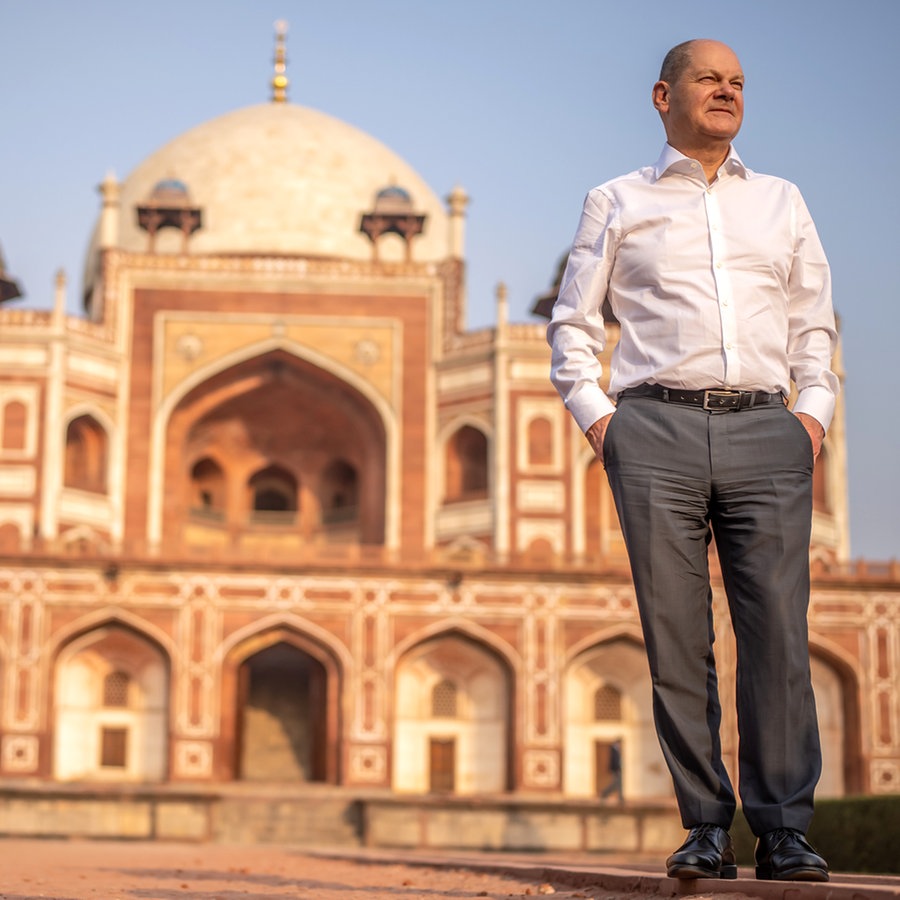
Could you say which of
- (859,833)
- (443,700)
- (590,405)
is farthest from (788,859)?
(443,700)

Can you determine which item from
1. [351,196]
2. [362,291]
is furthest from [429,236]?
[362,291]

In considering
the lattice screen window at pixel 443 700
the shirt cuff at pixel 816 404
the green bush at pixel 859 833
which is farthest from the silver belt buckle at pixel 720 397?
the lattice screen window at pixel 443 700

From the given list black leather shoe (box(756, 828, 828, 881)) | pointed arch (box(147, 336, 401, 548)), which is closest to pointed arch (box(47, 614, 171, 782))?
pointed arch (box(147, 336, 401, 548))

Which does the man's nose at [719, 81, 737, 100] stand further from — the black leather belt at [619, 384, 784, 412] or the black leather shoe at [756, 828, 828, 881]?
the black leather shoe at [756, 828, 828, 881]

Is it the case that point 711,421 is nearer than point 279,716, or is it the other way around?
point 711,421

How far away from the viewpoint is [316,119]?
41250 millimetres

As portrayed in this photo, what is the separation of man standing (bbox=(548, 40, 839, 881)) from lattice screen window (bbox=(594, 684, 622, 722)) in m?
24.8

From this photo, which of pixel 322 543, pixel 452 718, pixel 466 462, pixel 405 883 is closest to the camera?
pixel 405 883

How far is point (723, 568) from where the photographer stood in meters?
4.30

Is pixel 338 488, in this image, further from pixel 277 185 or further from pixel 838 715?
pixel 838 715

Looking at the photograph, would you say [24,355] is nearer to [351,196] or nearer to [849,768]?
[351,196]

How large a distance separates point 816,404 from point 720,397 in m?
0.26

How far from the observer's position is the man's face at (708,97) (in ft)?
14.2

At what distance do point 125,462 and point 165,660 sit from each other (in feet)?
20.6
